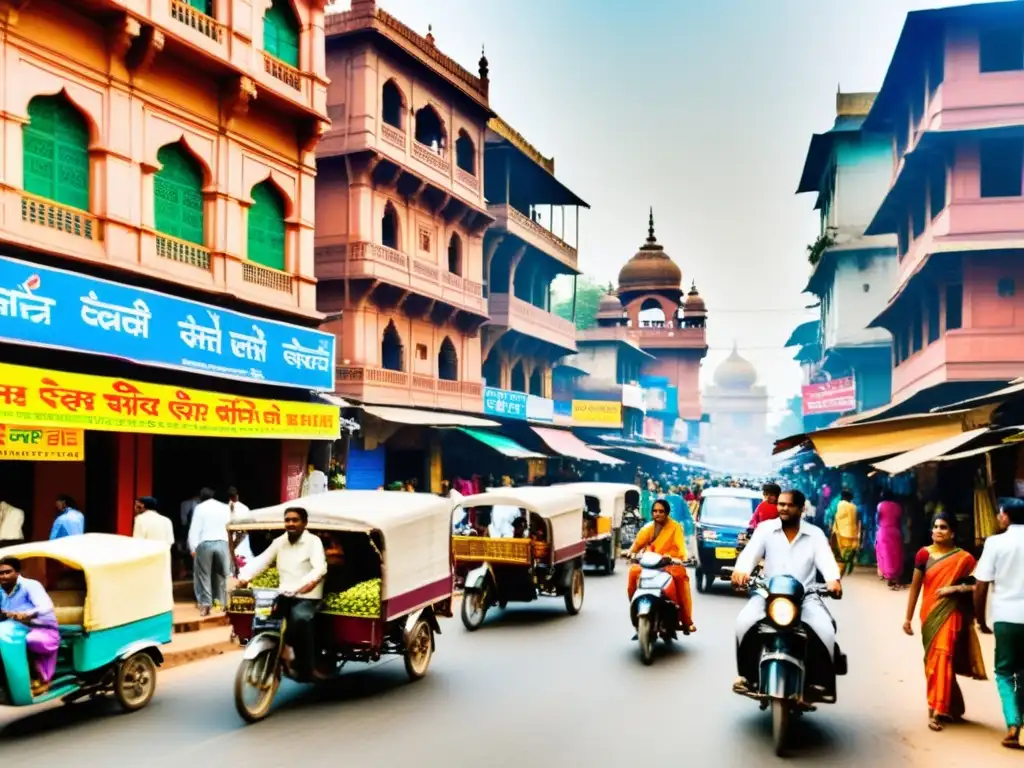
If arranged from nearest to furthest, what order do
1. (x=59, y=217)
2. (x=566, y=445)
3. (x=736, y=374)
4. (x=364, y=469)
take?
(x=59, y=217)
(x=364, y=469)
(x=566, y=445)
(x=736, y=374)

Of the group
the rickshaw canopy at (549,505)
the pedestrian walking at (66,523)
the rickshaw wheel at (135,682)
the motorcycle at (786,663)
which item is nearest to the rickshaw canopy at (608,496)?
the rickshaw canopy at (549,505)

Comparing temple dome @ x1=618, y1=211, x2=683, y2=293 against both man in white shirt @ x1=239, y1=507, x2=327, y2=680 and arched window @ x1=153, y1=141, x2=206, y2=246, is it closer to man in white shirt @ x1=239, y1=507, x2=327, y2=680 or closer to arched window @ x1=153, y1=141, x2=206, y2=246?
arched window @ x1=153, y1=141, x2=206, y2=246

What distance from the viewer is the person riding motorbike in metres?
10.0

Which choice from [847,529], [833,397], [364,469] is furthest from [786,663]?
[833,397]

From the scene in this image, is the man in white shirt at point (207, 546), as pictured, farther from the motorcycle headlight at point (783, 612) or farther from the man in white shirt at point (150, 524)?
the motorcycle headlight at point (783, 612)

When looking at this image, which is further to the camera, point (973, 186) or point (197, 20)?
point (973, 186)

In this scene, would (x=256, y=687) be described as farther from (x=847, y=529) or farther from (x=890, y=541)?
Answer: (x=847, y=529)

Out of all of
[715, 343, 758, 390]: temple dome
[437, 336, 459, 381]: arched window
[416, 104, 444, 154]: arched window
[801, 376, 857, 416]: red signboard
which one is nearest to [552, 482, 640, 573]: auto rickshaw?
[437, 336, 459, 381]: arched window

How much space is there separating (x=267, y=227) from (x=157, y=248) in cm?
330

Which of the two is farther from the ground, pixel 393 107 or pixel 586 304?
pixel 586 304

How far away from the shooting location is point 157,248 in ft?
49.7

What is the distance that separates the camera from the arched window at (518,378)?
3594cm

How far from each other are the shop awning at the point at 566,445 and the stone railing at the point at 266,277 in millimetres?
15205

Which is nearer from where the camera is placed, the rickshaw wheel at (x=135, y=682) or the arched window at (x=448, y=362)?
the rickshaw wheel at (x=135, y=682)
